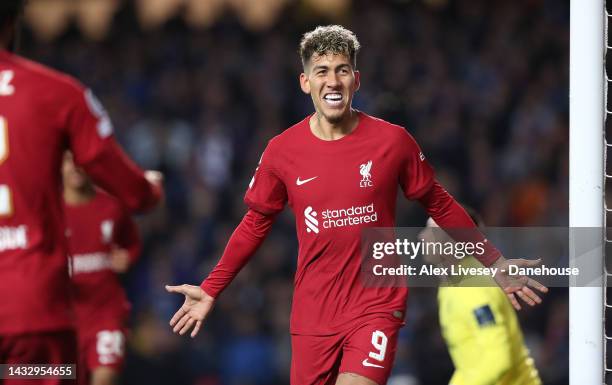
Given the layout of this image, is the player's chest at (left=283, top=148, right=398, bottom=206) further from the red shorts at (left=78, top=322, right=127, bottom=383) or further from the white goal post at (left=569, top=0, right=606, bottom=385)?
the red shorts at (left=78, top=322, right=127, bottom=383)

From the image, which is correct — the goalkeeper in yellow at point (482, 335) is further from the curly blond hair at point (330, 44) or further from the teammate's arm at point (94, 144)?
the teammate's arm at point (94, 144)

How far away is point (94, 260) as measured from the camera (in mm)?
7121

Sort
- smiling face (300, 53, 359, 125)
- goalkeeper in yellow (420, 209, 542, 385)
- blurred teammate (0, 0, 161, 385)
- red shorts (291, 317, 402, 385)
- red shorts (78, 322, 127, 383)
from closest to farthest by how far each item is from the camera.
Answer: blurred teammate (0, 0, 161, 385)
red shorts (291, 317, 402, 385)
smiling face (300, 53, 359, 125)
goalkeeper in yellow (420, 209, 542, 385)
red shorts (78, 322, 127, 383)

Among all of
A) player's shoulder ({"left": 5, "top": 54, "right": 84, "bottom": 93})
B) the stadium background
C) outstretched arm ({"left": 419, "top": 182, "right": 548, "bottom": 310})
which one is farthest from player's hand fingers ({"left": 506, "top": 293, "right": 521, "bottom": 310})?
the stadium background

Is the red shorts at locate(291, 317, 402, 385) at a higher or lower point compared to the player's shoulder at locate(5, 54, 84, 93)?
lower

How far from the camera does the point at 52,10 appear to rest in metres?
13.0

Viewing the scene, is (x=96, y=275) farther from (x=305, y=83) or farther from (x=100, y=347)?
(x=305, y=83)

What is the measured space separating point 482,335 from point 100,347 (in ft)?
9.02

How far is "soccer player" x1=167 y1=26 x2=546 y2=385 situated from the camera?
4.96 metres

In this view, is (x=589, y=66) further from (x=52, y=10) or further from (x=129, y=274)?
(x=52, y=10)

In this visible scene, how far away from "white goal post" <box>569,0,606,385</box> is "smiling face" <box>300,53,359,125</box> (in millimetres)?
1012

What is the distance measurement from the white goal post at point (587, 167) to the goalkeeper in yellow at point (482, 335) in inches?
14.5

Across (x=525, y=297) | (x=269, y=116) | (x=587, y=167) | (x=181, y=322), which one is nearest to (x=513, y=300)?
(x=525, y=297)

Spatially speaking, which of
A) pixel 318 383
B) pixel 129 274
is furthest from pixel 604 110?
pixel 129 274
